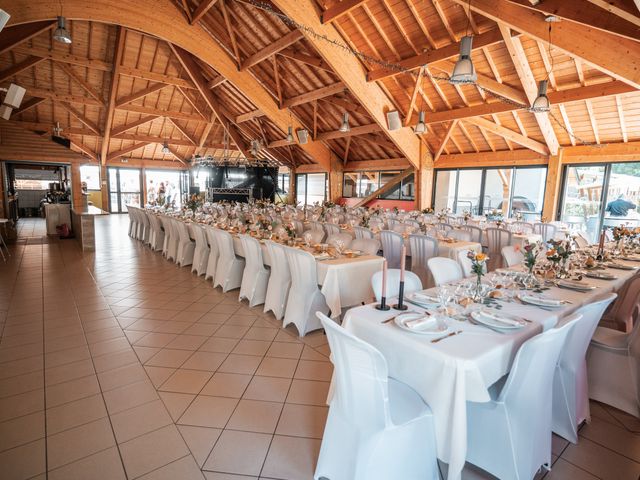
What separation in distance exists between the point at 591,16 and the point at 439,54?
3150mm

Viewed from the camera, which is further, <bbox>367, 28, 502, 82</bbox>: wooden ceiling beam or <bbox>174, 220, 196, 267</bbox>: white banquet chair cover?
<bbox>174, 220, 196, 267</bbox>: white banquet chair cover

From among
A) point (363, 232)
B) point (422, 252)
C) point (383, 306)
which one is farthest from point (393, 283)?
point (363, 232)

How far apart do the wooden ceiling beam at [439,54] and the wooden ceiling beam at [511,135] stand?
2687mm

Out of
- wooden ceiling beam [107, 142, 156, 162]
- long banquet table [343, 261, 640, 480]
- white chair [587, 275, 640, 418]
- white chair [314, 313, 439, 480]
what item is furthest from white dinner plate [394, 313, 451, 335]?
wooden ceiling beam [107, 142, 156, 162]

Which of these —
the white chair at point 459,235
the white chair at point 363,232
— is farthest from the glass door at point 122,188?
the white chair at point 459,235

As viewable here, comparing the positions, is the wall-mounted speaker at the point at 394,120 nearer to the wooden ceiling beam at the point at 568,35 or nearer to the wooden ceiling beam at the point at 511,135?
the wooden ceiling beam at the point at 511,135

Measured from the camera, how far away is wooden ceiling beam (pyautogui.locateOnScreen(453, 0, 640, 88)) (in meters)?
5.44

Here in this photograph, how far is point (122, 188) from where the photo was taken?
1966 cm

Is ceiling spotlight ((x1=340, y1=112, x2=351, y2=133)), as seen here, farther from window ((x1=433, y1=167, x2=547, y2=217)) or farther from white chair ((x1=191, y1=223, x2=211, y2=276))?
window ((x1=433, y1=167, x2=547, y2=217))

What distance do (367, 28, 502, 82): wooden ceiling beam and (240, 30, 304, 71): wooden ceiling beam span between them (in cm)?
227

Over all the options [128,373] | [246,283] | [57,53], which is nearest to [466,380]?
[128,373]

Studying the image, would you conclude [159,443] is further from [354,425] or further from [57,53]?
[57,53]

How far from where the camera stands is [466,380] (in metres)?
1.74

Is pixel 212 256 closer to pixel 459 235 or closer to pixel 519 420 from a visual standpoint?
pixel 459 235
